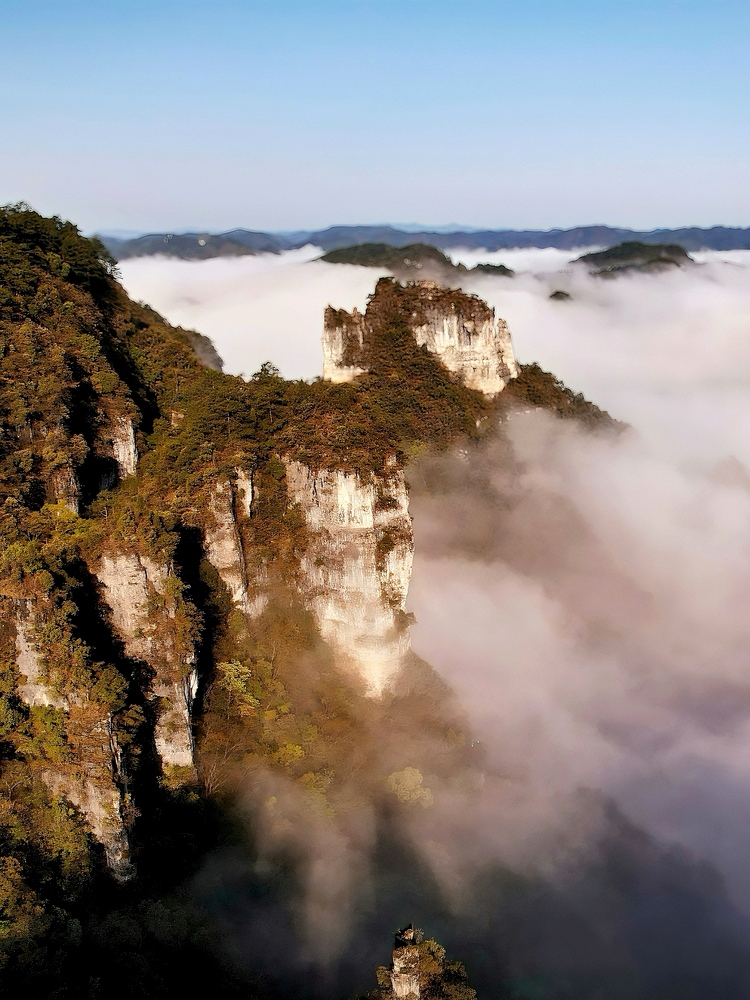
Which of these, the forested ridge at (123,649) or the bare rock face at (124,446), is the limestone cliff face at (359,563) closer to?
the forested ridge at (123,649)

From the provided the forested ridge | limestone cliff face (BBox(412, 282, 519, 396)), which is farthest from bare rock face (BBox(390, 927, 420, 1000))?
limestone cliff face (BBox(412, 282, 519, 396))

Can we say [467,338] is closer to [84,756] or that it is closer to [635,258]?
[84,756]

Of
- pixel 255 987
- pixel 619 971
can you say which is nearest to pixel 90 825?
pixel 255 987

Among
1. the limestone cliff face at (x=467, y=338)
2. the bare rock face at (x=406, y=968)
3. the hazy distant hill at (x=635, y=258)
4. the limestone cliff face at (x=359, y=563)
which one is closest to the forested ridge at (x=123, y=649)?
the limestone cliff face at (x=359, y=563)

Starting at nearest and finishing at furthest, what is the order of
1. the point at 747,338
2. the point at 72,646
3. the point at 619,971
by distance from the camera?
the point at 72,646
the point at 619,971
the point at 747,338

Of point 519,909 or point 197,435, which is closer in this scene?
point 519,909

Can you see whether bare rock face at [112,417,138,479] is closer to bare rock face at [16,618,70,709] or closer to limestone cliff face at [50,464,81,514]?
limestone cliff face at [50,464,81,514]

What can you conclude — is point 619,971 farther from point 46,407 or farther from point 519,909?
point 46,407
